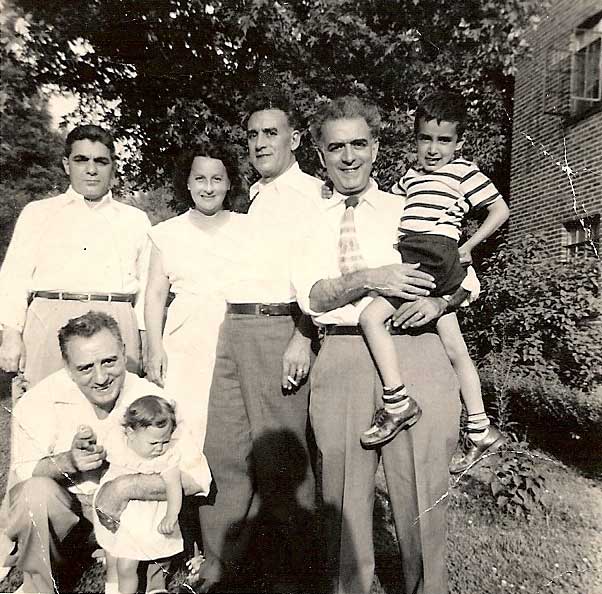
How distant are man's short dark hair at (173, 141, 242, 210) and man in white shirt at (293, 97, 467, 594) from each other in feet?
2.27

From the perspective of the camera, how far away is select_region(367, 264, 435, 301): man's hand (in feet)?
6.89

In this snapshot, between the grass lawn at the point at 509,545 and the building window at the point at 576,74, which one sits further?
the building window at the point at 576,74

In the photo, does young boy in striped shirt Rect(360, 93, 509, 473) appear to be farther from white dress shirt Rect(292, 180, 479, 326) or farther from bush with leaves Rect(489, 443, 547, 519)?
bush with leaves Rect(489, 443, 547, 519)

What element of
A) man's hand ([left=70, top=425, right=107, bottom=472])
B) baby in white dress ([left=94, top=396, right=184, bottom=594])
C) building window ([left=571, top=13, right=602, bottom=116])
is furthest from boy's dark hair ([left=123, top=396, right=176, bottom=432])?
building window ([left=571, top=13, right=602, bottom=116])

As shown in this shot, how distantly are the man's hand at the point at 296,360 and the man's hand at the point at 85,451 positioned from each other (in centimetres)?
89

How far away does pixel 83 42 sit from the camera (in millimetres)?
3357

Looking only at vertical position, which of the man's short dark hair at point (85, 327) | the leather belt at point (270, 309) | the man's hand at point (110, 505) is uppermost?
the leather belt at point (270, 309)

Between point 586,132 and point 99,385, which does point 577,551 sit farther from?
point 586,132

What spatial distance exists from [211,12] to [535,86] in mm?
3911

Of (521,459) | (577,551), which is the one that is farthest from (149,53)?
(577,551)

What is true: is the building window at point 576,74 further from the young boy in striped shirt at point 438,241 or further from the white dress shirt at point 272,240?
the white dress shirt at point 272,240

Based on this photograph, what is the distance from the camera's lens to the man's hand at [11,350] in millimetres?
2785

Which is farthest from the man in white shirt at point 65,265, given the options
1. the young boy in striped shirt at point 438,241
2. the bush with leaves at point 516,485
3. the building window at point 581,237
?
the building window at point 581,237

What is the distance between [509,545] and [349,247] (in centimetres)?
237
